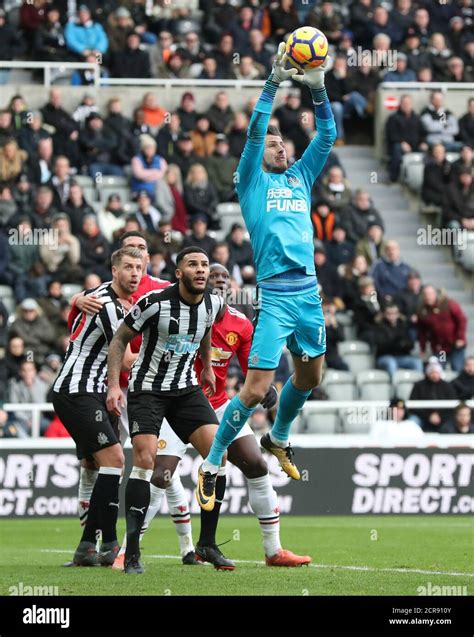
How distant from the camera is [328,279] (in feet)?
70.5

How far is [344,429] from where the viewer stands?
19.4m

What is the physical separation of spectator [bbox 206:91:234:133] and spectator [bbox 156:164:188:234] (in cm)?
136

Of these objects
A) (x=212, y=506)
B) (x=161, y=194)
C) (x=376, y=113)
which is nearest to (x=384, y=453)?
Answer: (x=161, y=194)

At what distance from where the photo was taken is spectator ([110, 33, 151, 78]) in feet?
79.2

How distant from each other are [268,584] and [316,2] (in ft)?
57.4

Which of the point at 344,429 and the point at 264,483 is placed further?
the point at 344,429

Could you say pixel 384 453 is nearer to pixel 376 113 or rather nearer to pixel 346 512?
pixel 346 512

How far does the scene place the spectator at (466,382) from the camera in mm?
20203

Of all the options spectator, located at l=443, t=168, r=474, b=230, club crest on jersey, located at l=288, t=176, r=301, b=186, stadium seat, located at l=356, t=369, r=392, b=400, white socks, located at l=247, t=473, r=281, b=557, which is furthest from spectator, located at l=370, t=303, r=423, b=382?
club crest on jersey, located at l=288, t=176, r=301, b=186

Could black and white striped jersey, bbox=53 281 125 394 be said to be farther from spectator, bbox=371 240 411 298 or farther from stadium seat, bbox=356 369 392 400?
spectator, bbox=371 240 411 298

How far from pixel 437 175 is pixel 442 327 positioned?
318 centimetres

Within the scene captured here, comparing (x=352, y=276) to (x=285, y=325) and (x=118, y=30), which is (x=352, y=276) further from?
(x=285, y=325)

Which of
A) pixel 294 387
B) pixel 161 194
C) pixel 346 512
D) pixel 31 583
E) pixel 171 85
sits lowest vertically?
pixel 346 512

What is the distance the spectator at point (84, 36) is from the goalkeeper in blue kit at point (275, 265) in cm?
1365
